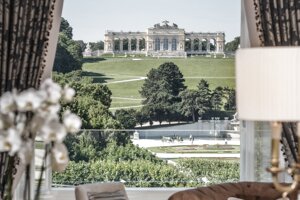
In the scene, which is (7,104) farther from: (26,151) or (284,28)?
(284,28)

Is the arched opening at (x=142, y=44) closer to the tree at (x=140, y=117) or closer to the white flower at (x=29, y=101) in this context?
the tree at (x=140, y=117)

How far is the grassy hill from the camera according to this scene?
5551mm

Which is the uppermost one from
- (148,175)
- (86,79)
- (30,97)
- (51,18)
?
(51,18)

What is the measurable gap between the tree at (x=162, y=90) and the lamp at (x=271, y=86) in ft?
11.9

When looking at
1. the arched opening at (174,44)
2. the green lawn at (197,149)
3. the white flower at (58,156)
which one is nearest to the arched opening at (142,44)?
the arched opening at (174,44)

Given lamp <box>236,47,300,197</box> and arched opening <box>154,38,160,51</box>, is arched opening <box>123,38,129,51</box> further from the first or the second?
lamp <box>236,47,300,197</box>

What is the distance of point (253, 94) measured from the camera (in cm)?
193

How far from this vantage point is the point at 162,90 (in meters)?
5.62

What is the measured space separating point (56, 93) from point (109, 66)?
12.5ft

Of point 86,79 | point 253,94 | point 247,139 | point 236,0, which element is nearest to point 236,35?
point 236,0

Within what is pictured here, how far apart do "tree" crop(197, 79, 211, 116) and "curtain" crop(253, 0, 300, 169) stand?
85cm

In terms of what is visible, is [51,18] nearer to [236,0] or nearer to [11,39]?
[11,39]

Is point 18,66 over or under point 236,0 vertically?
under

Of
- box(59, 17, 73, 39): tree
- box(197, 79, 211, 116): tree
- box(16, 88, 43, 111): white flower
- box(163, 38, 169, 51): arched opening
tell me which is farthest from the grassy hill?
box(16, 88, 43, 111): white flower
